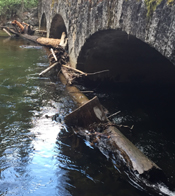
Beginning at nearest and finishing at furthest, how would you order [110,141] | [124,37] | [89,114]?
[110,141] < [89,114] < [124,37]

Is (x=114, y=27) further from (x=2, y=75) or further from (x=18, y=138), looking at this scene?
(x=2, y=75)

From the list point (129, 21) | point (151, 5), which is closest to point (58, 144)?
point (129, 21)

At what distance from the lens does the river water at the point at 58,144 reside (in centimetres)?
266

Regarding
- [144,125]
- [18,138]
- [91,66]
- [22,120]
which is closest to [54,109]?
[22,120]

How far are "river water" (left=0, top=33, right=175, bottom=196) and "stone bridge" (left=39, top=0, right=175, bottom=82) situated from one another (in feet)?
3.38

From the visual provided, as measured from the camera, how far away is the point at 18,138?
353 cm

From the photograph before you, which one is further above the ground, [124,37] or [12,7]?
[12,7]

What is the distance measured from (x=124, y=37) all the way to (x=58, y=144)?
3078 millimetres

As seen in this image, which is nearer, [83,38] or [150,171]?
[150,171]

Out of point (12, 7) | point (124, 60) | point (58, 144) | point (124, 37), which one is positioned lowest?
point (58, 144)

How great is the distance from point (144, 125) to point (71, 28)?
13.9 ft

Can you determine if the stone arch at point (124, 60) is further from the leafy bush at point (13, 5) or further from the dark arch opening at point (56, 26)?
the leafy bush at point (13, 5)

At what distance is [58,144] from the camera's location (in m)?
3.53

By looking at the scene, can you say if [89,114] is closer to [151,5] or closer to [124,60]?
[151,5]
